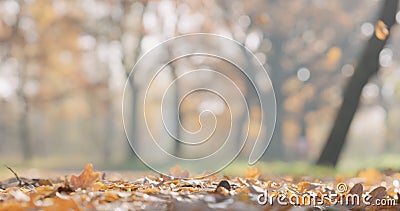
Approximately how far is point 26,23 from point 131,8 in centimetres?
426

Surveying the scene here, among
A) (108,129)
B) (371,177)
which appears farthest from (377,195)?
(108,129)

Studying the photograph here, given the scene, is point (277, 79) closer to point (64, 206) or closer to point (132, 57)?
point (132, 57)

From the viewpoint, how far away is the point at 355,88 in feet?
34.0

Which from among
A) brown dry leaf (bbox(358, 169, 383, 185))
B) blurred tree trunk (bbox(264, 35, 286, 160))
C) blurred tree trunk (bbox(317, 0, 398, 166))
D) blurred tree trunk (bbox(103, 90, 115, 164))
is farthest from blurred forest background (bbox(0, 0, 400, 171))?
brown dry leaf (bbox(358, 169, 383, 185))

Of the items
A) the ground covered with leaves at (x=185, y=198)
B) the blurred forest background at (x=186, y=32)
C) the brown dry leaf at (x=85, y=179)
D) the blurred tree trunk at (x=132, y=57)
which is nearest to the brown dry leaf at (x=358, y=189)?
the ground covered with leaves at (x=185, y=198)

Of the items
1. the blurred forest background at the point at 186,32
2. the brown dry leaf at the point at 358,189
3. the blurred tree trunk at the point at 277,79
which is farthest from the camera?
the blurred tree trunk at the point at 277,79

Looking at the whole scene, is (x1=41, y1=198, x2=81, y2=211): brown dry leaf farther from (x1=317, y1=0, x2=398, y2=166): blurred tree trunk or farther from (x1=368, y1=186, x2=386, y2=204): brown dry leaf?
(x1=317, y1=0, x2=398, y2=166): blurred tree trunk

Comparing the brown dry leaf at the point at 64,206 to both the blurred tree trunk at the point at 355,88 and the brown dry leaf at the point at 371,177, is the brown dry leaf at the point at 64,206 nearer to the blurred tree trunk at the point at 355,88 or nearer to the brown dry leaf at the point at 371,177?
the brown dry leaf at the point at 371,177

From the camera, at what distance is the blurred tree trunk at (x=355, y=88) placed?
9789 mm

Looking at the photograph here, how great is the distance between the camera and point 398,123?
1602 inches

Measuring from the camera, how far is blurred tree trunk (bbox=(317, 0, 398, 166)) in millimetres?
9789

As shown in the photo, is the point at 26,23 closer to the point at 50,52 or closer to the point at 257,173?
the point at 50,52

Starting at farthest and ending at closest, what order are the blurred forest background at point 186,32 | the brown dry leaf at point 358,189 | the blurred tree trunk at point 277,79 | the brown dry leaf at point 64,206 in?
the blurred tree trunk at point 277,79 → the blurred forest background at point 186,32 → the brown dry leaf at point 358,189 → the brown dry leaf at point 64,206

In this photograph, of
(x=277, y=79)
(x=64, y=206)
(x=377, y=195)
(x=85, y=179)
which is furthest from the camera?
(x=277, y=79)
